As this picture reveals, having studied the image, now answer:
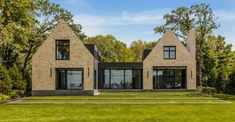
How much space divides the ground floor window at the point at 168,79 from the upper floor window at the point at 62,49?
485 inches

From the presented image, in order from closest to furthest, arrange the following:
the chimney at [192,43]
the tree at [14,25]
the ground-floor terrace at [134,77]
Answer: the tree at [14,25] < the ground-floor terrace at [134,77] < the chimney at [192,43]

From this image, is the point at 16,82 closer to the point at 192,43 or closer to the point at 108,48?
the point at 192,43

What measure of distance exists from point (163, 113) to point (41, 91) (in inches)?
845

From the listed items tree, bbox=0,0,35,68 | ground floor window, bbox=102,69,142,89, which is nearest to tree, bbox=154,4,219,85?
ground floor window, bbox=102,69,142,89

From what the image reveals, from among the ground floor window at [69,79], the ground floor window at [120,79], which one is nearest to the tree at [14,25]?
the ground floor window at [69,79]

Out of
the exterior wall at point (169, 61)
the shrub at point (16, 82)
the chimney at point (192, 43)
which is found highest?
the chimney at point (192, 43)

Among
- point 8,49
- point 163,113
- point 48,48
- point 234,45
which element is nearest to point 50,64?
point 48,48

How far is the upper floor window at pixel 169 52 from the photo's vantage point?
47963 mm

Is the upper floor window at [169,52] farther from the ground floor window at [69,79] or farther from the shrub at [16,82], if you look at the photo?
the shrub at [16,82]

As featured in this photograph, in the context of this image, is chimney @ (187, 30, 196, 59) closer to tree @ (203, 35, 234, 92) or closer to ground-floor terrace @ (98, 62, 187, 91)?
ground-floor terrace @ (98, 62, 187, 91)

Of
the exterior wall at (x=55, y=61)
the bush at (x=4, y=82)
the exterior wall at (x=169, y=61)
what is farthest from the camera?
the exterior wall at (x=169, y=61)

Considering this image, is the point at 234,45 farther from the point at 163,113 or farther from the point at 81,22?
the point at 163,113

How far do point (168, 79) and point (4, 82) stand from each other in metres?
21.6

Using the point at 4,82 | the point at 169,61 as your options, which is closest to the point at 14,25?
the point at 4,82
